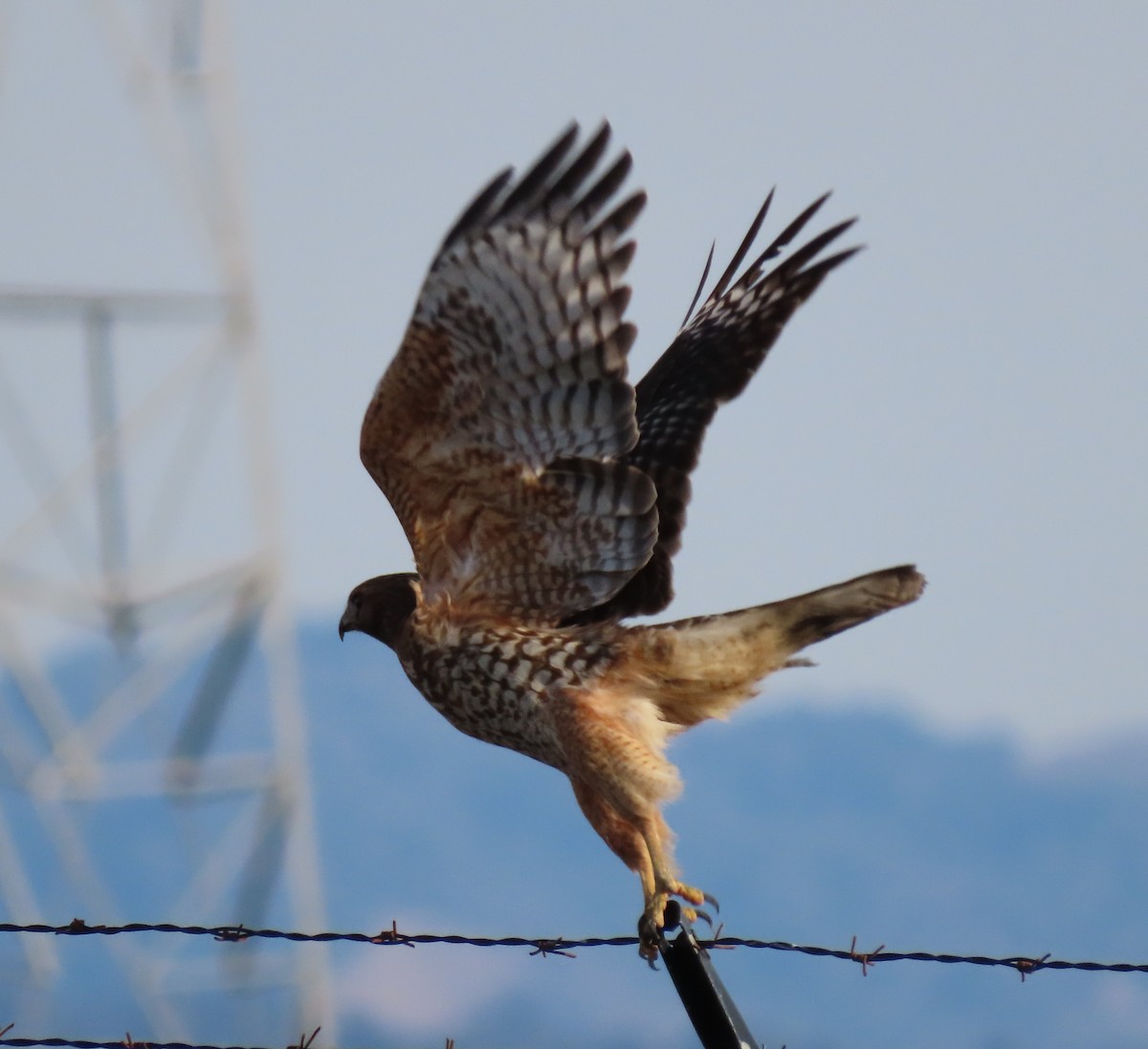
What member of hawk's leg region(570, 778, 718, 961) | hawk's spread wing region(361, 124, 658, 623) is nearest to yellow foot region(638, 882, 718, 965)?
hawk's leg region(570, 778, 718, 961)

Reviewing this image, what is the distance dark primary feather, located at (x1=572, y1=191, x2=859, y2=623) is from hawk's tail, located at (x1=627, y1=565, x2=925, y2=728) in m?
0.23

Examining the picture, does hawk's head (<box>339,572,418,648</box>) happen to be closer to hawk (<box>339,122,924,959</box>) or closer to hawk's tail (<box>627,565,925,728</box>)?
hawk (<box>339,122,924,959</box>)

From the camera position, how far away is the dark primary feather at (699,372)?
4.73 meters

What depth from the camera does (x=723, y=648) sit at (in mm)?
4383

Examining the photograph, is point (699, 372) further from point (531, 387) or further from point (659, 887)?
point (659, 887)

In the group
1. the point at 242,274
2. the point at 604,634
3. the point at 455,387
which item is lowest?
the point at 604,634

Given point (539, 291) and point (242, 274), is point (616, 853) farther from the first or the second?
Result: point (242, 274)

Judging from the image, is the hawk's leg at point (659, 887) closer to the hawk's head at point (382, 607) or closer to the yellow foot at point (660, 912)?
the yellow foot at point (660, 912)

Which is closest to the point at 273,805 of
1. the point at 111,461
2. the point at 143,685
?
the point at 143,685

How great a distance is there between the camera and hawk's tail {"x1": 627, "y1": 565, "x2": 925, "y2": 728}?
14.0 feet

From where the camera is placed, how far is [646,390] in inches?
204

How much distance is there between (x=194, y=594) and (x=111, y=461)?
4.08 ft

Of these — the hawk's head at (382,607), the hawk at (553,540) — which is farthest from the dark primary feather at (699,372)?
the hawk's head at (382,607)

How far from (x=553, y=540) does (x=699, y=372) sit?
3.23ft
